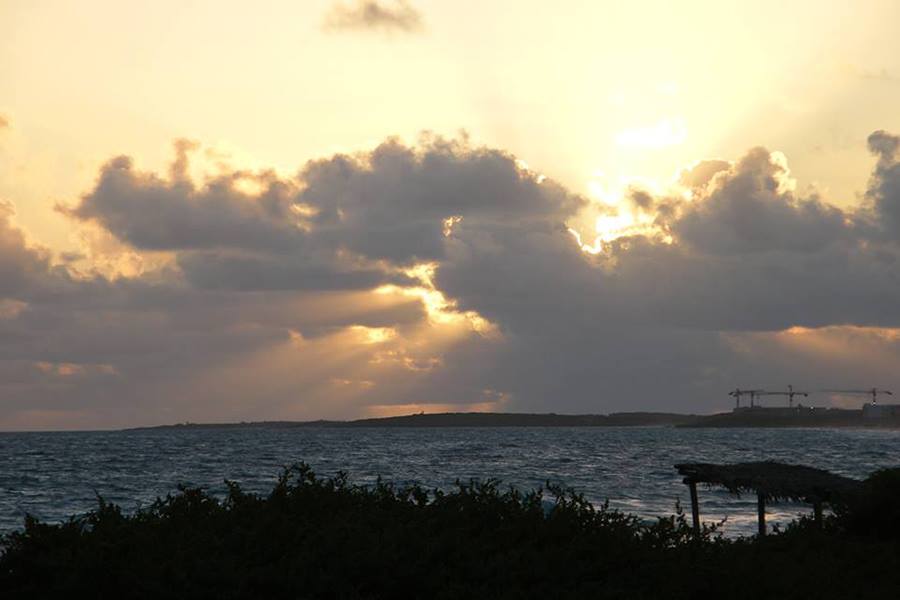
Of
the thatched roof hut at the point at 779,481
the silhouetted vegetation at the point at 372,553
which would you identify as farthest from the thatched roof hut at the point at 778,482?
the silhouetted vegetation at the point at 372,553

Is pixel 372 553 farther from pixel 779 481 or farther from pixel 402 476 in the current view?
pixel 402 476

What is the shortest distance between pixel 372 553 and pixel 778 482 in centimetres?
2049

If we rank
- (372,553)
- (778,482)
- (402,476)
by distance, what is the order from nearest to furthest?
Result: (372,553), (778,482), (402,476)

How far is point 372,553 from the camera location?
14117mm

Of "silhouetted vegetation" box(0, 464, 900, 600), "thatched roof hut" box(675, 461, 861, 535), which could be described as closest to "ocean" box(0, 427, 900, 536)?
"thatched roof hut" box(675, 461, 861, 535)

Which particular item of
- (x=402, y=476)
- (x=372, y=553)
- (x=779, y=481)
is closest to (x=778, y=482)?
(x=779, y=481)

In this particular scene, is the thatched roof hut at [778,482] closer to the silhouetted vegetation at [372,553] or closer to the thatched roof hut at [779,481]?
the thatched roof hut at [779,481]

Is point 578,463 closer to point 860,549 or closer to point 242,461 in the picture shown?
point 242,461

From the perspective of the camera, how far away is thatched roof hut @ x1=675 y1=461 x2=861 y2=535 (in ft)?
96.6

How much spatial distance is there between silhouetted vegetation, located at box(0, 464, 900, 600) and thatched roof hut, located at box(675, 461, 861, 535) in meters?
10.9

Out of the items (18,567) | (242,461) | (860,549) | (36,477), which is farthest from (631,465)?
(18,567)

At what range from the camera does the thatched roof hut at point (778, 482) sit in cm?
2944

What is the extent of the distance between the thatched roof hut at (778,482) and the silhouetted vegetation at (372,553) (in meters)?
10.9

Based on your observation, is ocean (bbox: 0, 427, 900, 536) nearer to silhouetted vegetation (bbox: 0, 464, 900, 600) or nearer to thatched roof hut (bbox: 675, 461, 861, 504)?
thatched roof hut (bbox: 675, 461, 861, 504)
